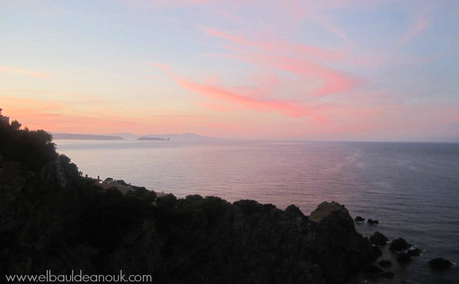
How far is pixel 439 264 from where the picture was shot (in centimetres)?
3912

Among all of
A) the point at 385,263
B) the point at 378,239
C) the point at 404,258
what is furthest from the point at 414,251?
the point at 385,263

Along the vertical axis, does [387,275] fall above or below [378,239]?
below

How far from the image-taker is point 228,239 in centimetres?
3481

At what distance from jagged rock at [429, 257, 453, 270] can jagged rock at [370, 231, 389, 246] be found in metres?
7.29

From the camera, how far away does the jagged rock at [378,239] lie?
4653 centimetres

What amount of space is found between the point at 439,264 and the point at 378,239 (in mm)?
8601

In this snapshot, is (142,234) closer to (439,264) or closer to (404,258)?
(404,258)

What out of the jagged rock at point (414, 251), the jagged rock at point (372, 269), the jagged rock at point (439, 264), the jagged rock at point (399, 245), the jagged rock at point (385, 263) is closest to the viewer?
the jagged rock at point (372, 269)

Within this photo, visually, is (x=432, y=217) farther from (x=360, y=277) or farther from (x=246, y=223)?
(x=246, y=223)

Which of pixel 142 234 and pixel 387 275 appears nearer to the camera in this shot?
pixel 142 234

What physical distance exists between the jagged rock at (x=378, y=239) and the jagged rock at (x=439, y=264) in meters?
7.29

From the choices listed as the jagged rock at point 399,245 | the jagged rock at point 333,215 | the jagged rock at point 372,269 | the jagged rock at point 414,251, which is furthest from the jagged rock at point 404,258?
the jagged rock at point 333,215

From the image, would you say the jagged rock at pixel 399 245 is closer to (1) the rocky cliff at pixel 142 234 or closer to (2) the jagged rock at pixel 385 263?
(2) the jagged rock at pixel 385 263

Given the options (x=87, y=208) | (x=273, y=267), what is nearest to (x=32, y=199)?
(x=87, y=208)
